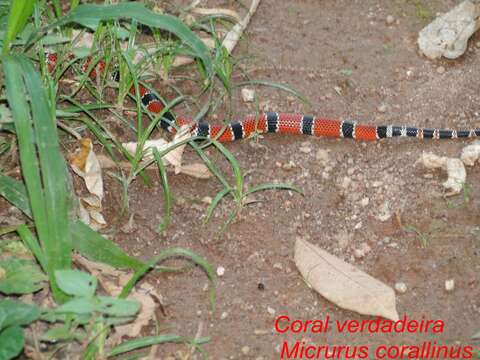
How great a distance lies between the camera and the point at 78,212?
4684mm

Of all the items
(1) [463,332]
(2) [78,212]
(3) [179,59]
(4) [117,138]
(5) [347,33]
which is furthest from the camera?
(5) [347,33]

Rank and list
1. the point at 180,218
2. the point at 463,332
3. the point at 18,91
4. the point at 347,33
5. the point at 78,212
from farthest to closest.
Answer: the point at 347,33, the point at 180,218, the point at 78,212, the point at 463,332, the point at 18,91

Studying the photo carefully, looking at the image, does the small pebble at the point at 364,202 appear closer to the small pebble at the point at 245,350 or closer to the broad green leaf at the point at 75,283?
the small pebble at the point at 245,350

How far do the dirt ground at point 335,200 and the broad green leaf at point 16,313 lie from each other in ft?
2.87

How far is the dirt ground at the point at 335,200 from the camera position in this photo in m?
4.46

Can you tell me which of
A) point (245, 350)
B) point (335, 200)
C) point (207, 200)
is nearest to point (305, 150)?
point (335, 200)

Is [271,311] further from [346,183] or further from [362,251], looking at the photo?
[346,183]

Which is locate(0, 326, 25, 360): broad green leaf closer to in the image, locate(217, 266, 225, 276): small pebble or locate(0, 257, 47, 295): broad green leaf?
locate(0, 257, 47, 295): broad green leaf

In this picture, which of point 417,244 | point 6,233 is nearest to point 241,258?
point 417,244

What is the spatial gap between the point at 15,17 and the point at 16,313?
1805mm

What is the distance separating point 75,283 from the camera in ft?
11.7

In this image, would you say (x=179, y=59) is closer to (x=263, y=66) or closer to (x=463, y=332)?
(x=263, y=66)

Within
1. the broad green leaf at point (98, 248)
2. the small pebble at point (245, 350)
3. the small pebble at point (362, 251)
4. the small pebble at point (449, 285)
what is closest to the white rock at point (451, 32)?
the small pebble at point (362, 251)

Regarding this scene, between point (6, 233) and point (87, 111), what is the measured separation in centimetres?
111
